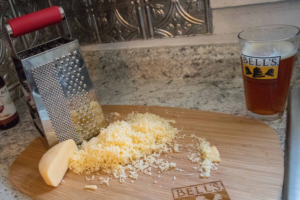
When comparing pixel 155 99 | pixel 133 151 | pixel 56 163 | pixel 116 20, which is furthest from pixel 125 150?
pixel 116 20

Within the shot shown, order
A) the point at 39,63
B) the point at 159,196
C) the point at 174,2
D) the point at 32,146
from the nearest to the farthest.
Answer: the point at 159,196 → the point at 39,63 → the point at 32,146 → the point at 174,2

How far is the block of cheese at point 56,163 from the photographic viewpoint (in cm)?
59

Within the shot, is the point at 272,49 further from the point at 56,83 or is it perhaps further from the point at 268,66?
the point at 56,83

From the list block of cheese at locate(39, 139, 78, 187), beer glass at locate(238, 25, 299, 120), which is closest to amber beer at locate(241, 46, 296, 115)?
beer glass at locate(238, 25, 299, 120)

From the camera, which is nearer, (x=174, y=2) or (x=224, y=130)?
(x=224, y=130)

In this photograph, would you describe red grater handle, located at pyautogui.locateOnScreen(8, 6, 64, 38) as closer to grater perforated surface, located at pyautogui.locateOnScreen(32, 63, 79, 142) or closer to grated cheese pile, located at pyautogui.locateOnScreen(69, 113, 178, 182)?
grater perforated surface, located at pyautogui.locateOnScreen(32, 63, 79, 142)

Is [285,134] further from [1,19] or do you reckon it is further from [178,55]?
[1,19]

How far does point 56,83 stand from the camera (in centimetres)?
68

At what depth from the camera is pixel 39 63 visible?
0.64 meters

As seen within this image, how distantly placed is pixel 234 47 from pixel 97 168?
59 cm

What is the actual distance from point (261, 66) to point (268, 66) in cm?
2

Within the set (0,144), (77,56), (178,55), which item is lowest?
(0,144)

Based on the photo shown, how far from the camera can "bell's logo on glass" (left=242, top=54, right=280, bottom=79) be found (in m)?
0.60

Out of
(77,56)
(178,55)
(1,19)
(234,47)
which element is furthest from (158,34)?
(1,19)
